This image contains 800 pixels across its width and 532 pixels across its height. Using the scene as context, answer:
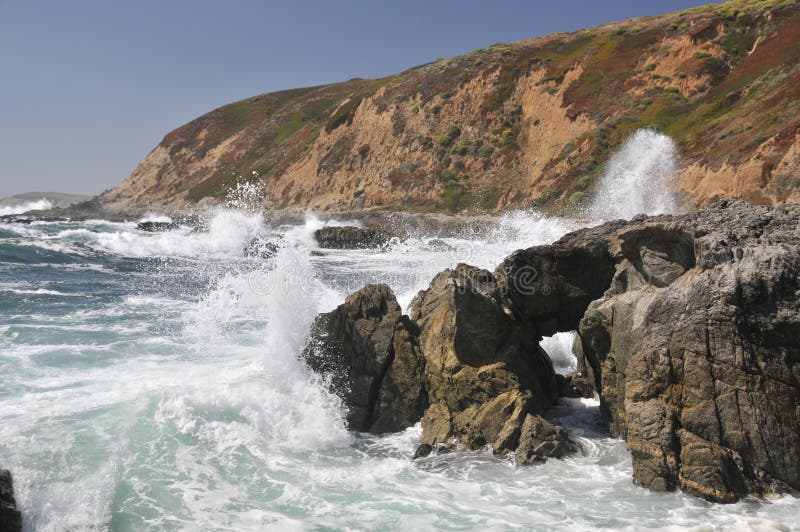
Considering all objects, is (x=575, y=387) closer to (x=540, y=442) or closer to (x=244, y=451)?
(x=540, y=442)

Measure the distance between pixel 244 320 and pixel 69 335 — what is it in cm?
479

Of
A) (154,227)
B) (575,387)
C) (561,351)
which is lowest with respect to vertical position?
(575,387)

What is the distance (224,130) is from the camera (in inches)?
4072

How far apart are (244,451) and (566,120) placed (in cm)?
4901

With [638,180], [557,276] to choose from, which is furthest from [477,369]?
[638,180]

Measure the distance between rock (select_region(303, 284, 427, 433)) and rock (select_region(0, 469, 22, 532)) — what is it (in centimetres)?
547

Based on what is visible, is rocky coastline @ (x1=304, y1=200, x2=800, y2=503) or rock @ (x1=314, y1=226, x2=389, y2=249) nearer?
rocky coastline @ (x1=304, y1=200, x2=800, y2=503)

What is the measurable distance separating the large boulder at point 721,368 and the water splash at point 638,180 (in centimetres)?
2766

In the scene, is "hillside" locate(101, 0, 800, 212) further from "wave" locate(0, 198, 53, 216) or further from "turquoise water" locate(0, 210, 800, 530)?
"wave" locate(0, 198, 53, 216)

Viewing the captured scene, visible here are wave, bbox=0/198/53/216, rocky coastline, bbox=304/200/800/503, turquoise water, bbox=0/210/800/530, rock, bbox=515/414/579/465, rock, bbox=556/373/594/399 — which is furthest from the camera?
wave, bbox=0/198/53/216

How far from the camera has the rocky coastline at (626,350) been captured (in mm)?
8023

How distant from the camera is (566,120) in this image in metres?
52.9

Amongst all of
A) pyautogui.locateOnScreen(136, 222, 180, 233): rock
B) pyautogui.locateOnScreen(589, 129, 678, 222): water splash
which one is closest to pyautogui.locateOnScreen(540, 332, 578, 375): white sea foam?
pyautogui.locateOnScreen(589, 129, 678, 222): water splash

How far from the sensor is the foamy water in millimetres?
7840
